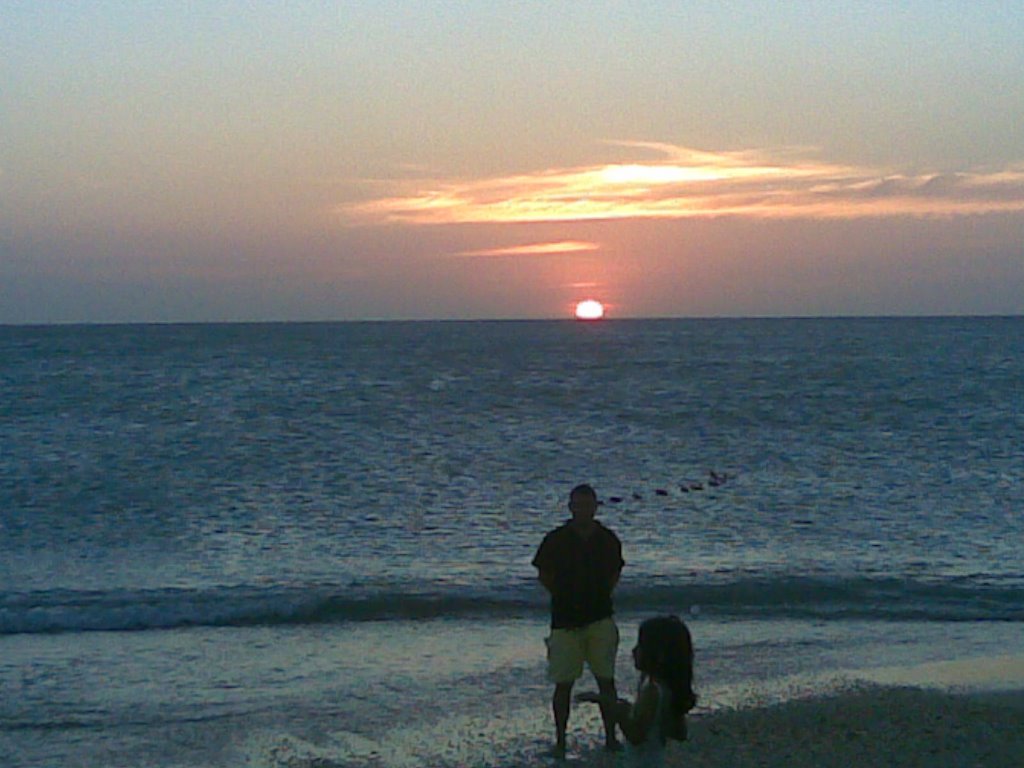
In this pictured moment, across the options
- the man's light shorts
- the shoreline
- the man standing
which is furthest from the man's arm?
the shoreline

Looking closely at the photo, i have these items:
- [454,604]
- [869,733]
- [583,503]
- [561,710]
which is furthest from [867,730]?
[454,604]

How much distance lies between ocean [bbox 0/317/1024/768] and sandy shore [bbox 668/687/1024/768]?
473 mm

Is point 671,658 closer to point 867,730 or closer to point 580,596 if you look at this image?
point 580,596

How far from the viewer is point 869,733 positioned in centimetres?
915

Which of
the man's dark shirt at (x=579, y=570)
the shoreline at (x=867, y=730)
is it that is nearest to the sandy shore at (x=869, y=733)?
the shoreline at (x=867, y=730)

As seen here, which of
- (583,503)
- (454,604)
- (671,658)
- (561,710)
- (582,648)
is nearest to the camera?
(671,658)

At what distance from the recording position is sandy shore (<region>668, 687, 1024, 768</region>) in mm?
8664

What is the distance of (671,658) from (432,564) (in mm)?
11384

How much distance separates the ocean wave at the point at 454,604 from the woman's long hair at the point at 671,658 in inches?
327

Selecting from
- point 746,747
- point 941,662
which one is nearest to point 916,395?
point 941,662

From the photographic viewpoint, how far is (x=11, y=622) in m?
13.5

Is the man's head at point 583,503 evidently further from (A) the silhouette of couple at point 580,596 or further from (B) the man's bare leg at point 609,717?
(B) the man's bare leg at point 609,717

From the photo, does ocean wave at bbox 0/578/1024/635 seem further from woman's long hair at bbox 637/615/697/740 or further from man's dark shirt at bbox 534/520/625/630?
woman's long hair at bbox 637/615/697/740

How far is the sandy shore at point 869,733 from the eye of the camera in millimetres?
8664
